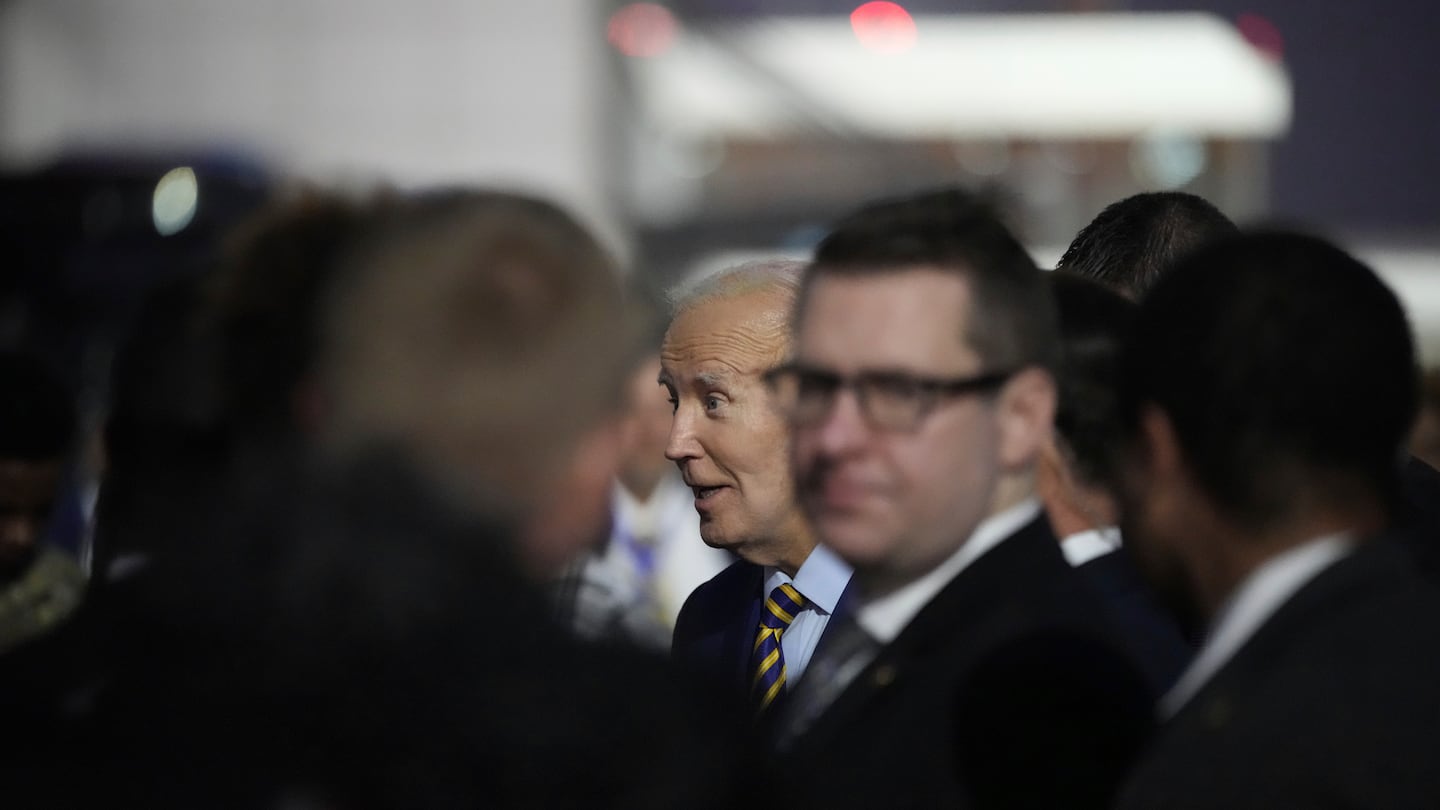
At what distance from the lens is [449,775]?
1.55m

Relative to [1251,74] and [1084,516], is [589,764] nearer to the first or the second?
[1084,516]

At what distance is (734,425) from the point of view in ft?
11.2

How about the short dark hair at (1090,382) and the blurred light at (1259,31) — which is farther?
the blurred light at (1259,31)

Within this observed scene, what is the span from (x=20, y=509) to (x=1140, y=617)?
276 cm

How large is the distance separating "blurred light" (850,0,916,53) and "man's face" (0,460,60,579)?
488 inches

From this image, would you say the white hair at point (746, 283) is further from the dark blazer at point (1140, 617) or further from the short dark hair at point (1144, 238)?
the dark blazer at point (1140, 617)

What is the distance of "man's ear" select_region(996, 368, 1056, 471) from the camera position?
2254 millimetres

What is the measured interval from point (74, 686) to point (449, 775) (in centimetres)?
40

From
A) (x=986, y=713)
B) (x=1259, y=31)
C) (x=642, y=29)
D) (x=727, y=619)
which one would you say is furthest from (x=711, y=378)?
(x=642, y=29)

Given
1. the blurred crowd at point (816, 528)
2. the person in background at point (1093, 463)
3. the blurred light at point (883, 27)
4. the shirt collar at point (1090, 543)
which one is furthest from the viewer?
the blurred light at point (883, 27)

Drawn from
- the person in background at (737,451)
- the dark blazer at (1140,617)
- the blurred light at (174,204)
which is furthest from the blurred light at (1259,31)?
the dark blazer at (1140,617)

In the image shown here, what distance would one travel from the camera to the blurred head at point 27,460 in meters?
4.16

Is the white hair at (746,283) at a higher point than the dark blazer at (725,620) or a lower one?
higher

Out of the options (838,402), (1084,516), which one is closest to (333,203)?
(838,402)
